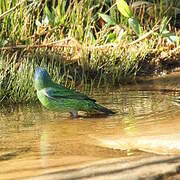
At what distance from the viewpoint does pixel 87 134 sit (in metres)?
5.45

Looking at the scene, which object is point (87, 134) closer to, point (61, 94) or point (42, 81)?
point (61, 94)

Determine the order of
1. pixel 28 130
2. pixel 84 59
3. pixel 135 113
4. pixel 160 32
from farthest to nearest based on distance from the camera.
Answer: pixel 160 32
pixel 84 59
pixel 135 113
pixel 28 130

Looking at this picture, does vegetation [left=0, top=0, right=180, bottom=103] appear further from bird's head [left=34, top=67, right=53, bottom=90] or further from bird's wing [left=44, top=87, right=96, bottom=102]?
bird's wing [left=44, top=87, right=96, bottom=102]

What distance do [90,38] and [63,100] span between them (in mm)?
3692

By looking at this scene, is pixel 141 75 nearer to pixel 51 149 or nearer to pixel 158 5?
pixel 158 5

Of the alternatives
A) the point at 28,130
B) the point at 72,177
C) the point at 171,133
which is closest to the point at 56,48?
the point at 28,130

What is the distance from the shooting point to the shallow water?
14.2 feet

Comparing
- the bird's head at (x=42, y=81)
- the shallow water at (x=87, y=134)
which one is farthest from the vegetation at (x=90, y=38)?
the bird's head at (x=42, y=81)

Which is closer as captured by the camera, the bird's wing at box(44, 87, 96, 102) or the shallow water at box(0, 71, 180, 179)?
the shallow water at box(0, 71, 180, 179)

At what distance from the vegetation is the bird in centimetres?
155

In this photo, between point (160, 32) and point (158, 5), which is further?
point (158, 5)

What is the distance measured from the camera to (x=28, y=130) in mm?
5836

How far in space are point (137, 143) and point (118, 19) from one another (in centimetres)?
610

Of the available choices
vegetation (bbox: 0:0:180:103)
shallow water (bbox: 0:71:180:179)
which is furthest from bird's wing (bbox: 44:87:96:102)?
vegetation (bbox: 0:0:180:103)
